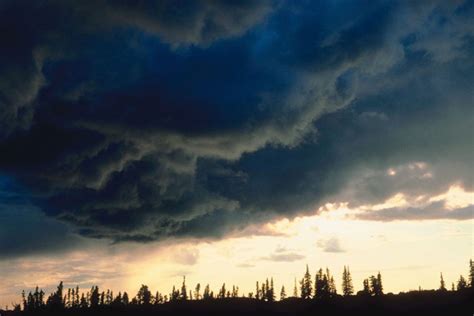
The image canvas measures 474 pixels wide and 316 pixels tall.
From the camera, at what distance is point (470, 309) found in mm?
198750
